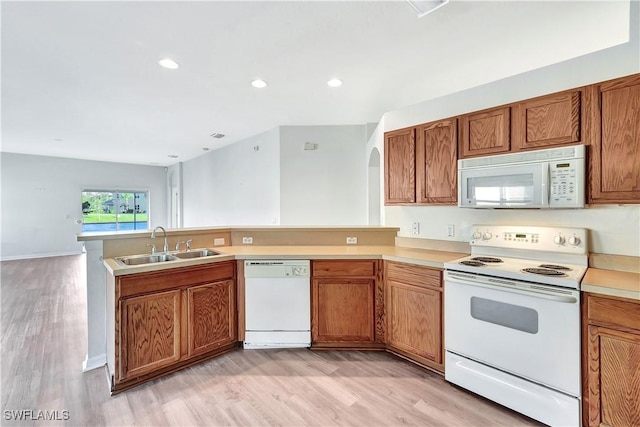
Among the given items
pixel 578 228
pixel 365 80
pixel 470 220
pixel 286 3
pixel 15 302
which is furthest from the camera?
pixel 15 302

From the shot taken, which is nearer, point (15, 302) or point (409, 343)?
point (409, 343)

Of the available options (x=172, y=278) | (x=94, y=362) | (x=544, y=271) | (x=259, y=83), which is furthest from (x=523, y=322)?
(x=94, y=362)

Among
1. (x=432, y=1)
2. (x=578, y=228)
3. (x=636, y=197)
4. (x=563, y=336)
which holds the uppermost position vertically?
(x=432, y=1)

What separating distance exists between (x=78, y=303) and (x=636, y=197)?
19.2ft

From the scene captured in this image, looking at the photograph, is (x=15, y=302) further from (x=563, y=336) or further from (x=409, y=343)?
(x=563, y=336)

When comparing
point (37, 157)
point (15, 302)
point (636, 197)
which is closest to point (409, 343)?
point (636, 197)

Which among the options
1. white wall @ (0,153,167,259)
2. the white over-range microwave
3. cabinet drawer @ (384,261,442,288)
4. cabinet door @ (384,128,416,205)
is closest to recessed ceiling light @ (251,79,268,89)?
cabinet door @ (384,128,416,205)

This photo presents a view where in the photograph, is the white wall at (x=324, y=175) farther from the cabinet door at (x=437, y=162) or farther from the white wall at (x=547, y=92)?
the cabinet door at (x=437, y=162)

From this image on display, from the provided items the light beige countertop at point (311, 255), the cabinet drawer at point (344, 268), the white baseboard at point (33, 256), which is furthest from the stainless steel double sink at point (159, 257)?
the white baseboard at point (33, 256)

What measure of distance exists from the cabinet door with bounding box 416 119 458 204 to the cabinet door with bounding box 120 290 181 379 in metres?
2.36

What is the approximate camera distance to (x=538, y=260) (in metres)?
2.25

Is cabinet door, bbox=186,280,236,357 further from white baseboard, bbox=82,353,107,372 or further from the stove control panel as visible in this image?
the stove control panel

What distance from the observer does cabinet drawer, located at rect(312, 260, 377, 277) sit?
2740 millimetres

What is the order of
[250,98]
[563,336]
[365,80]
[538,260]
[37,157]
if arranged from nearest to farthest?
[563,336] → [538,260] → [365,80] → [250,98] → [37,157]
